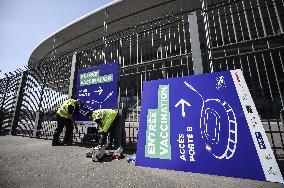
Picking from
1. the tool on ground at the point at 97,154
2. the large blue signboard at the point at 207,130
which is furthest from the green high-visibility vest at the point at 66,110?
the large blue signboard at the point at 207,130

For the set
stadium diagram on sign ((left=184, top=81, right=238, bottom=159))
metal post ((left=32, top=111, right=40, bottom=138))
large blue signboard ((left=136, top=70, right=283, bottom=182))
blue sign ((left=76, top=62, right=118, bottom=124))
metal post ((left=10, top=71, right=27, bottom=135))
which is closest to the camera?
large blue signboard ((left=136, top=70, right=283, bottom=182))

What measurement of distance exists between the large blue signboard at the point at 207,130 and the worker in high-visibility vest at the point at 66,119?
8.87 ft

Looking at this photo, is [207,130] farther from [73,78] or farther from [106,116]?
[73,78]

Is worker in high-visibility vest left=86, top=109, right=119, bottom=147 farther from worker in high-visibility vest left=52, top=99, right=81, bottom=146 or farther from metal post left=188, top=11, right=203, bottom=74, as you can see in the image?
metal post left=188, top=11, right=203, bottom=74

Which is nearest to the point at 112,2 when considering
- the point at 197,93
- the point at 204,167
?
the point at 197,93

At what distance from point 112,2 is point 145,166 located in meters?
13.9

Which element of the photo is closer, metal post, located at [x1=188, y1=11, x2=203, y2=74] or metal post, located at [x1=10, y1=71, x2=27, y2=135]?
metal post, located at [x1=188, y1=11, x2=203, y2=74]

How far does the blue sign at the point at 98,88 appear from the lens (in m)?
5.02

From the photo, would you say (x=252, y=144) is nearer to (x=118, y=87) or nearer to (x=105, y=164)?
(x=105, y=164)

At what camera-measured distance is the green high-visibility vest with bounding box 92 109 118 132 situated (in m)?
4.44

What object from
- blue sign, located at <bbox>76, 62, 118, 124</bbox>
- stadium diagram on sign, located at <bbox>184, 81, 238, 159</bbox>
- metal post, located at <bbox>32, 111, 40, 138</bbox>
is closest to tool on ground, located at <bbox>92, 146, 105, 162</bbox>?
blue sign, located at <bbox>76, 62, 118, 124</bbox>

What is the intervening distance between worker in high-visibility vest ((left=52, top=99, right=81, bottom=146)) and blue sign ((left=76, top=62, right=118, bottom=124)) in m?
0.23

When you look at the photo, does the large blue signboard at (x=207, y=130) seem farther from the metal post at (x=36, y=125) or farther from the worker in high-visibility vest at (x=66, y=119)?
the metal post at (x=36, y=125)

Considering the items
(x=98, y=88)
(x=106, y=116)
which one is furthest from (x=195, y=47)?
(x=98, y=88)
